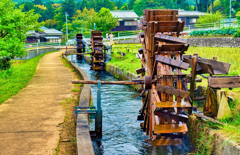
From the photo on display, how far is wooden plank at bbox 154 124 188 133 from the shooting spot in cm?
605

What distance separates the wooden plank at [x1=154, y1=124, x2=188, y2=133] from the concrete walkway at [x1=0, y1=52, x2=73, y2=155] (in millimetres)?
2249

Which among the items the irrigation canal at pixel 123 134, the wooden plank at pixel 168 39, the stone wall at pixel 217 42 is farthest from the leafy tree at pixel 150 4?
the wooden plank at pixel 168 39

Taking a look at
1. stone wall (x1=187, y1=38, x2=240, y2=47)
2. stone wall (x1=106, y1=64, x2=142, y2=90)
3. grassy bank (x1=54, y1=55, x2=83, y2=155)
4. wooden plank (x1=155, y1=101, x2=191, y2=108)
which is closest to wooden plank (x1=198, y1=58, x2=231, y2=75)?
wooden plank (x1=155, y1=101, x2=191, y2=108)

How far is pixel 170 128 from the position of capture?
620 cm

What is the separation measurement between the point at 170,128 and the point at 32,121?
11.0ft

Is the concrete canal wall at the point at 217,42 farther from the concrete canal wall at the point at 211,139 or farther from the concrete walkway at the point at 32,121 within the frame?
the concrete canal wall at the point at 211,139

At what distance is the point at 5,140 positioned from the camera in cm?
538

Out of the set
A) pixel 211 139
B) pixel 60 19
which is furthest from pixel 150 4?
→ pixel 211 139

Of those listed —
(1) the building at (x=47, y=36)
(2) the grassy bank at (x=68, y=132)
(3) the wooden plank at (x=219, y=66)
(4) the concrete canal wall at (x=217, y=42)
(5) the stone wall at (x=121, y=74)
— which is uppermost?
(1) the building at (x=47, y=36)

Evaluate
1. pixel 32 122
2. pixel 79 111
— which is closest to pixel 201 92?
pixel 79 111

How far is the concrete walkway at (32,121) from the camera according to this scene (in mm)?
5086

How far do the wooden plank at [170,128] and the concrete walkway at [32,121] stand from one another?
225cm

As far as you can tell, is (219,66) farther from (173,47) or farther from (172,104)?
(172,104)

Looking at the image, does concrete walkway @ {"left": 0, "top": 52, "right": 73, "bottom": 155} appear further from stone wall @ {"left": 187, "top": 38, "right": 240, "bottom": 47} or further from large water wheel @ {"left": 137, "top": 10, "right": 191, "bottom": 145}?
stone wall @ {"left": 187, "top": 38, "right": 240, "bottom": 47}
